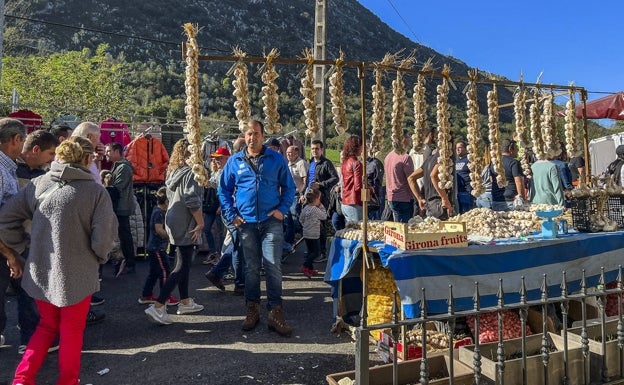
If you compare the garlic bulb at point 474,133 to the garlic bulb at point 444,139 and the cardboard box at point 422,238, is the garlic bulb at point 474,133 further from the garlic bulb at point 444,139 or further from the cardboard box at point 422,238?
the cardboard box at point 422,238

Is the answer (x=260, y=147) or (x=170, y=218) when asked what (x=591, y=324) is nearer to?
(x=260, y=147)

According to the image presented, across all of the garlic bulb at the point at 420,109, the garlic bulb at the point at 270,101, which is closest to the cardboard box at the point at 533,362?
the garlic bulb at the point at 420,109

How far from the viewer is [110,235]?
3.15m

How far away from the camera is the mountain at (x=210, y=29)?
40.2 m

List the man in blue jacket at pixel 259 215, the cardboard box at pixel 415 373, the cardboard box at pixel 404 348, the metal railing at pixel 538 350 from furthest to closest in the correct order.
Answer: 1. the man in blue jacket at pixel 259 215
2. the cardboard box at pixel 404 348
3. the cardboard box at pixel 415 373
4. the metal railing at pixel 538 350

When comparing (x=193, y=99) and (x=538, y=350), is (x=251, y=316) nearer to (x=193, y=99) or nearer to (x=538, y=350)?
(x=193, y=99)

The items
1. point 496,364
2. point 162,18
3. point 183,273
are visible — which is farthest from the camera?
point 162,18

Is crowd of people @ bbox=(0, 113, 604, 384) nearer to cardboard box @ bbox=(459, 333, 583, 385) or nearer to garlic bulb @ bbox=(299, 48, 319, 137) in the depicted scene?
garlic bulb @ bbox=(299, 48, 319, 137)

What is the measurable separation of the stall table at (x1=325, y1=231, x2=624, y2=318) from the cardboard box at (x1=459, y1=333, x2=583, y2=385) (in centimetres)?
67

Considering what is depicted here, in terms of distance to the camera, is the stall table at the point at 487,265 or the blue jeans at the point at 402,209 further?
the blue jeans at the point at 402,209

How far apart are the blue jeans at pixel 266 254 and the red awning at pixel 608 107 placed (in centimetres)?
791

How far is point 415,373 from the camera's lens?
294cm

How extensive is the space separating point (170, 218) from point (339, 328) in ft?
6.86

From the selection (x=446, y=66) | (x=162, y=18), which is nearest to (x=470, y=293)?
(x=446, y=66)
